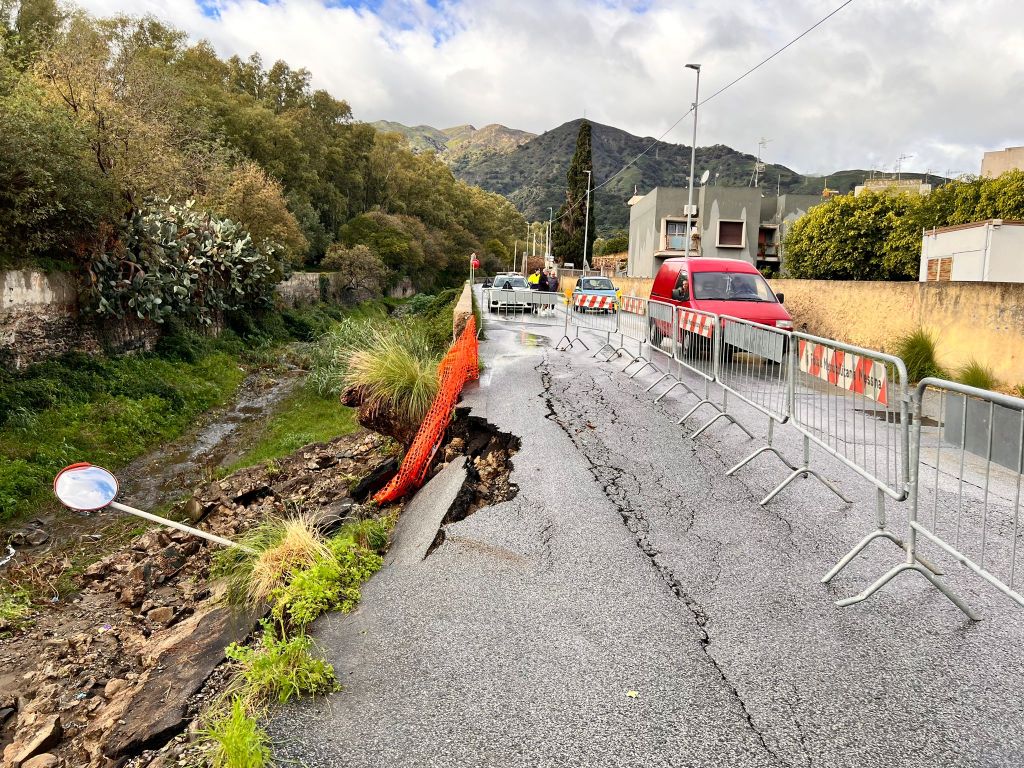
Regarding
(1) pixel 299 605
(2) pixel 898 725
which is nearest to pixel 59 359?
(1) pixel 299 605

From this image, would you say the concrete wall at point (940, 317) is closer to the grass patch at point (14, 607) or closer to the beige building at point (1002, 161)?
the grass patch at point (14, 607)

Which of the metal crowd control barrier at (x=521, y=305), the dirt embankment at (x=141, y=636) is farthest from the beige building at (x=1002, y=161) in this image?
the dirt embankment at (x=141, y=636)

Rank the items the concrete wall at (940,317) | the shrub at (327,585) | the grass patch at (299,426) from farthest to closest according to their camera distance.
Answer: the grass patch at (299,426)
the concrete wall at (940,317)
the shrub at (327,585)

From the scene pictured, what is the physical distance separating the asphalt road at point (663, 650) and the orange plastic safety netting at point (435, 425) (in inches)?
76.4

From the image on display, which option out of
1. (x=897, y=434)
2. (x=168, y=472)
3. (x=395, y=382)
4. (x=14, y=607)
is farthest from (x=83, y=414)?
(x=897, y=434)

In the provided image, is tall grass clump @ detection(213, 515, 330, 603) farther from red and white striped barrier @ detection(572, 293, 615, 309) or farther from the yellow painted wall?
red and white striped barrier @ detection(572, 293, 615, 309)

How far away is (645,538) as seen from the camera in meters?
5.47

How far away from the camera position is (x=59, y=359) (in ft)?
47.3

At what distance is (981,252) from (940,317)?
8614 mm

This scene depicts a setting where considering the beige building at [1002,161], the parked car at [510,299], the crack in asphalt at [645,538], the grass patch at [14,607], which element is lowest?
the grass patch at [14,607]

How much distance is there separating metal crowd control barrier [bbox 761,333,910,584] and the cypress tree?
6791cm

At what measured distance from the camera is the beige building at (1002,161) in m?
43.8

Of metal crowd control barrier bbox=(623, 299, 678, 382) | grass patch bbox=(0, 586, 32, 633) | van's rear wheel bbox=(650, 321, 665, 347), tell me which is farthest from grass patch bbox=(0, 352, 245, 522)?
van's rear wheel bbox=(650, 321, 665, 347)

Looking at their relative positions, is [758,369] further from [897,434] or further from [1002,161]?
[1002,161]
